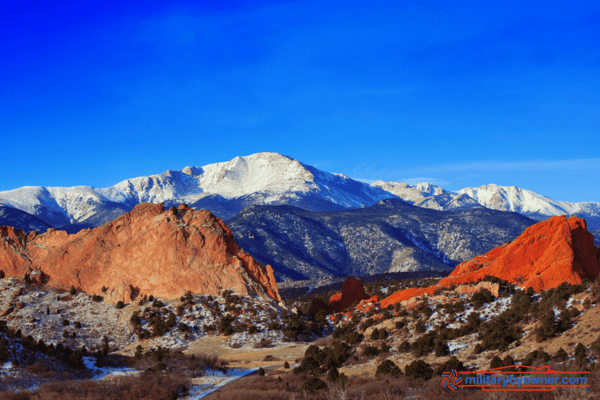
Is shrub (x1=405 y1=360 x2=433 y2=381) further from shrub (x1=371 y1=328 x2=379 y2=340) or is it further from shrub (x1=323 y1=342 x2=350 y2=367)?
shrub (x1=371 y1=328 x2=379 y2=340)

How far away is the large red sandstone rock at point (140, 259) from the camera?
2469 inches

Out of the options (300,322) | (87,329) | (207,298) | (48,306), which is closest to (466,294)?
(300,322)

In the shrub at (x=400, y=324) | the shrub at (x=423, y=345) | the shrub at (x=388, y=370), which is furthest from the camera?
the shrub at (x=400, y=324)

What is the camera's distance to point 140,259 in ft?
207

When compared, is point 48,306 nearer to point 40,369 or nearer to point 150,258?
point 150,258

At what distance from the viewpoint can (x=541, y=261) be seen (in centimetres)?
5431

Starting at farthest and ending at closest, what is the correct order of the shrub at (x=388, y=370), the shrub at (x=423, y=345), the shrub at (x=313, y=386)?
the shrub at (x=423, y=345)
the shrub at (x=388, y=370)
the shrub at (x=313, y=386)

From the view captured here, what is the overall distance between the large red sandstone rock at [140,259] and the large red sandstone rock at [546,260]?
73.2 feet

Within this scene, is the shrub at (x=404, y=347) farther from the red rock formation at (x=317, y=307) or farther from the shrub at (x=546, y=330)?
the red rock formation at (x=317, y=307)

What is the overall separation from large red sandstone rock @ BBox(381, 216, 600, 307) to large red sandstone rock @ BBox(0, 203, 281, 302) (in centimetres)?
2232

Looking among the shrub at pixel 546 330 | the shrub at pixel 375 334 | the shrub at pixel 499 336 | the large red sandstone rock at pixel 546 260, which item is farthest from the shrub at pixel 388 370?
the large red sandstone rock at pixel 546 260

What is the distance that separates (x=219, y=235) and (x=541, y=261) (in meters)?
38.8

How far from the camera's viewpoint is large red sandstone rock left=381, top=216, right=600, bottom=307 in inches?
1971

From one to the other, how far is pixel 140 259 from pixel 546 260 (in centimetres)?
4832
